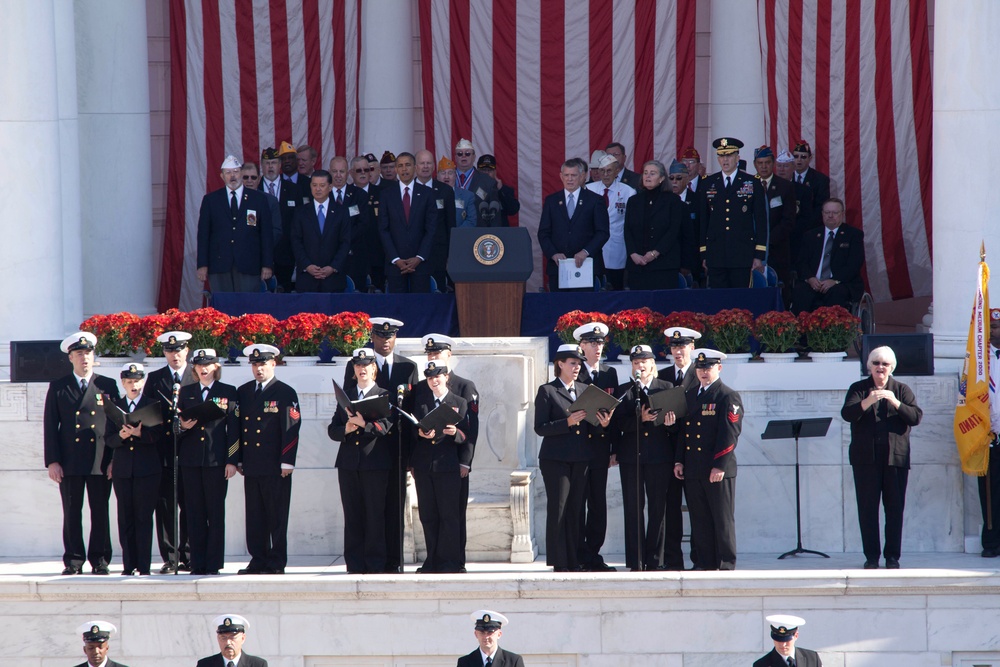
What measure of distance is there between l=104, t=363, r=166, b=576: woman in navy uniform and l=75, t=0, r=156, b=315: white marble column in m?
4.72

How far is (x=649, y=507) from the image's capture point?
37.2 feet

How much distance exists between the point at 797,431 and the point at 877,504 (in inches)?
32.3

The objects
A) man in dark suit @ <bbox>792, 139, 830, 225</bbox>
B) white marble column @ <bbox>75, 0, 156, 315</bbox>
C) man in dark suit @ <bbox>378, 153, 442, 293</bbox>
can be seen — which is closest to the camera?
man in dark suit @ <bbox>378, 153, 442, 293</bbox>

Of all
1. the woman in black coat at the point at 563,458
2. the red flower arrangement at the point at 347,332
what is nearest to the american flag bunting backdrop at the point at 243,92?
the red flower arrangement at the point at 347,332

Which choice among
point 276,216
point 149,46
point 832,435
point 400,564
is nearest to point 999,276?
point 832,435

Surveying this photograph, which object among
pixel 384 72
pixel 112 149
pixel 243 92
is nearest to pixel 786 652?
pixel 112 149

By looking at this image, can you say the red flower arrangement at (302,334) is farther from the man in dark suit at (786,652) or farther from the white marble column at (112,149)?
the man in dark suit at (786,652)

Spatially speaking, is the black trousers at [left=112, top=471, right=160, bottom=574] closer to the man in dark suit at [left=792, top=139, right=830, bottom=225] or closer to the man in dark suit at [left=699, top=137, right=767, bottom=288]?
the man in dark suit at [left=699, top=137, right=767, bottom=288]

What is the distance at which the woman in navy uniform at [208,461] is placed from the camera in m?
11.3

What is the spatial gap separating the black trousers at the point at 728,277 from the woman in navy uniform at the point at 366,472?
4.21 metres

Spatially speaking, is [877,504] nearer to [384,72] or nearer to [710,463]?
[710,463]

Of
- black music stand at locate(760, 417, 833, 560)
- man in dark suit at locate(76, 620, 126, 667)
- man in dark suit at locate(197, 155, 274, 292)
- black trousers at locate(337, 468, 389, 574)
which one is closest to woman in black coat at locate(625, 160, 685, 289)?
black music stand at locate(760, 417, 833, 560)

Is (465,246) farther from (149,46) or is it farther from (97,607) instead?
(149,46)

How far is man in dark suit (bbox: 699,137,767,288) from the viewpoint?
1406 centimetres
